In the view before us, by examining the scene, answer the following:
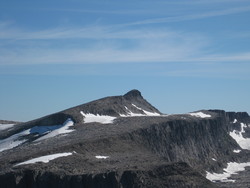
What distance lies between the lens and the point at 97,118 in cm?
10094

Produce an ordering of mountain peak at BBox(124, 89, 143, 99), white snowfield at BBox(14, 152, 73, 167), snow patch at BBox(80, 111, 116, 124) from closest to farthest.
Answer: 1. white snowfield at BBox(14, 152, 73, 167)
2. snow patch at BBox(80, 111, 116, 124)
3. mountain peak at BBox(124, 89, 143, 99)

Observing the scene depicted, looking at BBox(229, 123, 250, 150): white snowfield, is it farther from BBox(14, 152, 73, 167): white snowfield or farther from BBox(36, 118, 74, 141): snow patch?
BBox(14, 152, 73, 167): white snowfield

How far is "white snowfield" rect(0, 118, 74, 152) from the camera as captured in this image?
88.3m

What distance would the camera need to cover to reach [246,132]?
546ft

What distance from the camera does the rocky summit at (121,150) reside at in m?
60.9

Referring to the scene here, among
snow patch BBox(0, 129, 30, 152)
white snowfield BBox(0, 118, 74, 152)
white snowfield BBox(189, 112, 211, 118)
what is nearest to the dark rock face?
white snowfield BBox(0, 118, 74, 152)

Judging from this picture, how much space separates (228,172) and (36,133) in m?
39.7

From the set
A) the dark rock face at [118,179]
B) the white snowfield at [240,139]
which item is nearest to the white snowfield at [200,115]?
the white snowfield at [240,139]

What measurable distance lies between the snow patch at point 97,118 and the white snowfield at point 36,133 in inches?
147

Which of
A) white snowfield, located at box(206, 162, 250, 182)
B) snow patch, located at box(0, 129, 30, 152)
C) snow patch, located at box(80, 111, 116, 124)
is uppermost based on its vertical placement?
snow patch, located at box(80, 111, 116, 124)

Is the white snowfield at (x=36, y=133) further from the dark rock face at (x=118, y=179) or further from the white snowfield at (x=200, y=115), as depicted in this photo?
the white snowfield at (x=200, y=115)

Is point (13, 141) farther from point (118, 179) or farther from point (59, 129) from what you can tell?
point (118, 179)

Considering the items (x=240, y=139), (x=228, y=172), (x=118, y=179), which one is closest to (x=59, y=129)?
(x=118, y=179)

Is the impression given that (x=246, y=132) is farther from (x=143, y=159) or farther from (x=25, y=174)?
(x=25, y=174)
